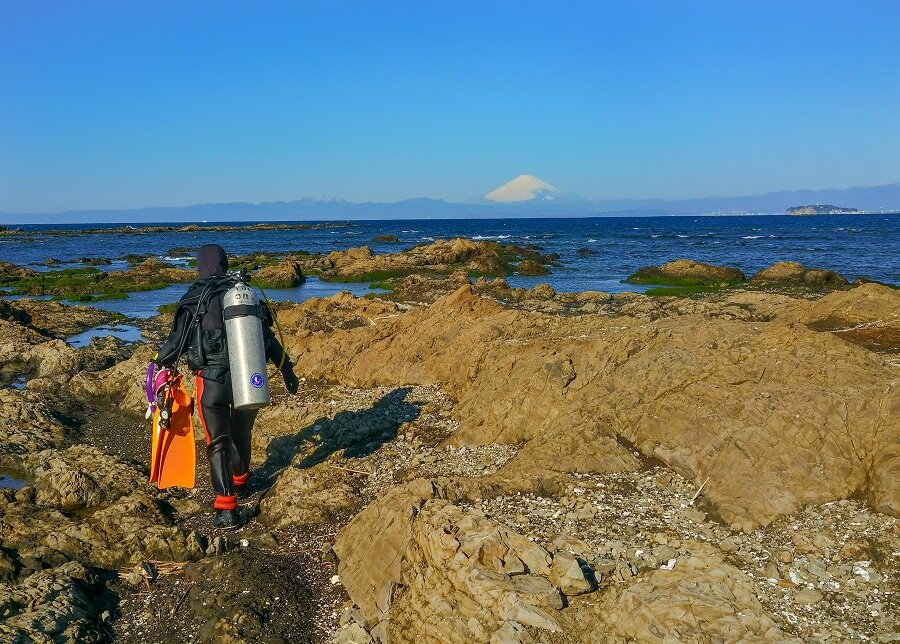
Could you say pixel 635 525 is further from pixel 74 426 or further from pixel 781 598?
pixel 74 426

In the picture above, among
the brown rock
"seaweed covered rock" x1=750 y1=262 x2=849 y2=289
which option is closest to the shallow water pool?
the brown rock

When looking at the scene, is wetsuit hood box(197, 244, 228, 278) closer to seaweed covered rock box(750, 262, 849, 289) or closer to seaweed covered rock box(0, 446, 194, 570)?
seaweed covered rock box(0, 446, 194, 570)

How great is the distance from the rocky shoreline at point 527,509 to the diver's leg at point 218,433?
42cm

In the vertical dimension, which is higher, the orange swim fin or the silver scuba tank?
the silver scuba tank

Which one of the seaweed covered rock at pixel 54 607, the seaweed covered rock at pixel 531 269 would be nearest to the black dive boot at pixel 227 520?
the seaweed covered rock at pixel 54 607

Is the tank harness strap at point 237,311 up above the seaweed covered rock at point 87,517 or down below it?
above

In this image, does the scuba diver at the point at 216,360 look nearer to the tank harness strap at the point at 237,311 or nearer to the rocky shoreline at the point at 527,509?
the tank harness strap at the point at 237,311

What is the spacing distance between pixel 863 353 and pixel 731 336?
1.43m

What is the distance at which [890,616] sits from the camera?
463 cm

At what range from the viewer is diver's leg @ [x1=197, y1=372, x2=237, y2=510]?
7.60 meters

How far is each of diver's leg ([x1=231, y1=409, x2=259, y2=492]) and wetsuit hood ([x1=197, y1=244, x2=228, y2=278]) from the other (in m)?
1.64

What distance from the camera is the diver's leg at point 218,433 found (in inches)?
299

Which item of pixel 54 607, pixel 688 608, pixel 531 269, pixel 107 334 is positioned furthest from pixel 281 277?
pixel 688 608

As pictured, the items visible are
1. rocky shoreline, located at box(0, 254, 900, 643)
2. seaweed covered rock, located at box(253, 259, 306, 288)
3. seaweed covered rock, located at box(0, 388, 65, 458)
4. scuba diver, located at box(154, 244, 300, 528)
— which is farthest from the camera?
seaweed covered rock, located at box(253, 259, 306, 288)
